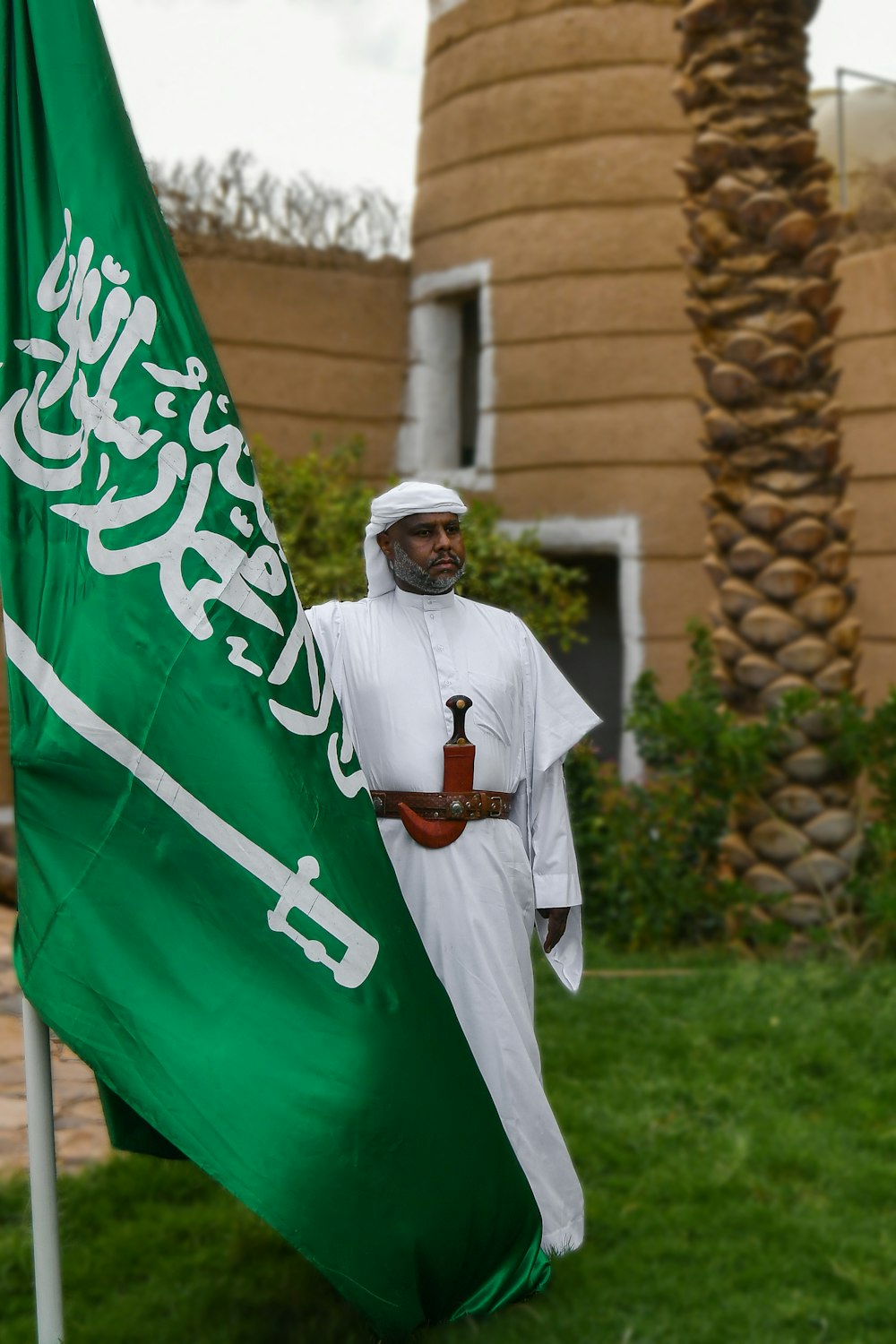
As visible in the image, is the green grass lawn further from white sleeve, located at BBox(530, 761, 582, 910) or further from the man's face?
the man's face

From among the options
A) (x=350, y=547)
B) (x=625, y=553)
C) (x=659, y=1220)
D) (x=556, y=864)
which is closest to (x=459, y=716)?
(x=556, y=864)

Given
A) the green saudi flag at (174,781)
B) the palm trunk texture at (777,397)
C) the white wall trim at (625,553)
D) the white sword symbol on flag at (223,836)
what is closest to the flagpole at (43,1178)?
the green saudi flag at (174,781)

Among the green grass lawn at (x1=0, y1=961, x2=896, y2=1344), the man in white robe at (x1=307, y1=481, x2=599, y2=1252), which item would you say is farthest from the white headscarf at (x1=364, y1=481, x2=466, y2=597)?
the green grass lawn at (x1=0, y1=961, x2=896, y2=1344)

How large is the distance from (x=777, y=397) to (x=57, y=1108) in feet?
14.2

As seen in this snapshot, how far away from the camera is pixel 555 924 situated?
11.8 feet

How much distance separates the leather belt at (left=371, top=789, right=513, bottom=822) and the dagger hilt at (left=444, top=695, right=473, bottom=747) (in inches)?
4.6

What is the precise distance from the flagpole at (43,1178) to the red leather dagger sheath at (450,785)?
934 millimetres

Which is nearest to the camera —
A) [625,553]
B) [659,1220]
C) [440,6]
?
[659,1220]

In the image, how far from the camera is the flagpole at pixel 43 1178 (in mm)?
2756

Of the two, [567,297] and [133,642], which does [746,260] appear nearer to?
[567,297]

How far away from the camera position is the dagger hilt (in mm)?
3326

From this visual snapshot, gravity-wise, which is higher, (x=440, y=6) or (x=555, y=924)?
(x=440, y=6)

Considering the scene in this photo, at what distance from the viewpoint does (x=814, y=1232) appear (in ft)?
13.4

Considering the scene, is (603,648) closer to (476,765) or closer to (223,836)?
(476,765)
